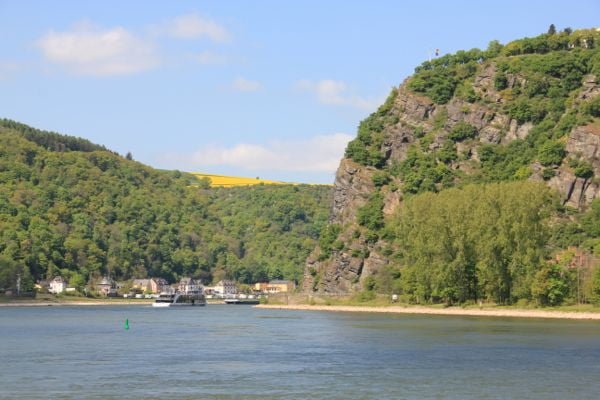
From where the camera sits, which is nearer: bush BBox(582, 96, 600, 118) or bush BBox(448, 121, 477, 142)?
bush BBox(582, 96, 600, 118)

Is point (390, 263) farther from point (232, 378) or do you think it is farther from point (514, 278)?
point (232, 378)

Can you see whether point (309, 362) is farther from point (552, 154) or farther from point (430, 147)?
point (430, 147)

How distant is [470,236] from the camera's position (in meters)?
136

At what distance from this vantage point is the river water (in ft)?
180

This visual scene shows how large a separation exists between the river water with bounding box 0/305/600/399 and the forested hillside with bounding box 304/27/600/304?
2196cm

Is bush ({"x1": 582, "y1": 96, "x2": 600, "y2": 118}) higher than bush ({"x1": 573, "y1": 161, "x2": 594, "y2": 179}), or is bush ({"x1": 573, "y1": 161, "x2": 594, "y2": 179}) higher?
bush ({"x1": 582, "y1": 96, "x2": 600, "y2": 118})

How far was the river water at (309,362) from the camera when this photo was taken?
180 feet

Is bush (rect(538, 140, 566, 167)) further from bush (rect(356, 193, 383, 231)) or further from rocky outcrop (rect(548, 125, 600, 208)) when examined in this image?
bush (rect(356, 193, 383, 231))

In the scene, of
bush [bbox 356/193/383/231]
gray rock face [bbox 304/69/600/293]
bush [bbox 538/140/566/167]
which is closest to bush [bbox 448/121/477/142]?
gray rock face [bbox 304/69/600/293]

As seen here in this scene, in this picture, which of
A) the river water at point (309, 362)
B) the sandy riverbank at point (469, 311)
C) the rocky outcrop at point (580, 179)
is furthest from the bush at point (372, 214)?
the river water at point (309, 362)

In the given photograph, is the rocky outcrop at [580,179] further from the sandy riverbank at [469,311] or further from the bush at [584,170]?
the sandy riverbank at [469,311]

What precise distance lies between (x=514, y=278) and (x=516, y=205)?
10.7 meters

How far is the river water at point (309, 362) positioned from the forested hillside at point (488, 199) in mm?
21957

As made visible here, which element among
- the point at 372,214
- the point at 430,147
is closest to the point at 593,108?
the point at 430,147
